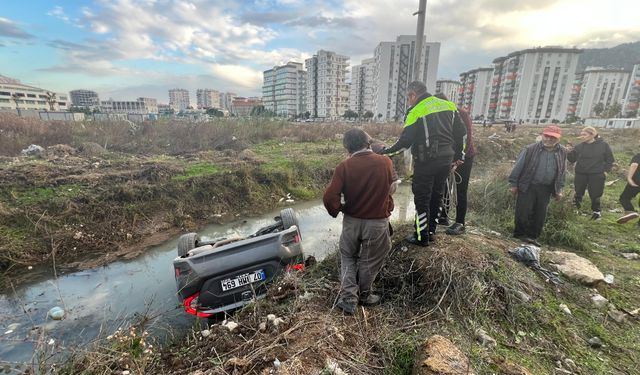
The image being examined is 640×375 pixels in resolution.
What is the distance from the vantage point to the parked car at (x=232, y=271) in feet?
9.66

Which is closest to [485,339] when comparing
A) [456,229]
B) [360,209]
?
[360,209]

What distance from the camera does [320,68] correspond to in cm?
7644

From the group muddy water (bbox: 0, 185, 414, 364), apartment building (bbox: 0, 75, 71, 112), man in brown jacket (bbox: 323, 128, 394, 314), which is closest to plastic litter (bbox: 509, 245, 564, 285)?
man in brown jacket (bbox: 323, 128, 394, 314)

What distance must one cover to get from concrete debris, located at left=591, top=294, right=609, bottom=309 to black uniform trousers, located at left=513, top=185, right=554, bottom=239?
1380mm

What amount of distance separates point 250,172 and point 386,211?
22.0 feet

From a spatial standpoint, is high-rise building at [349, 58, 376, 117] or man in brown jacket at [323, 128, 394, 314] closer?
man in brown jacket at [323, 128, 394, 314]

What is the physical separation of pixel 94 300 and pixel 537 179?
19.9ft

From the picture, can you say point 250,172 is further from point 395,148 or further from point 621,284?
point 621,284

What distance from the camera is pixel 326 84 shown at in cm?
7588

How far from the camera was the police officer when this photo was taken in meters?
3.05

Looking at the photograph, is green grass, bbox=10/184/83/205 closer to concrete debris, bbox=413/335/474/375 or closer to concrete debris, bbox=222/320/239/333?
concrete debris, bbox=222/320/239/333

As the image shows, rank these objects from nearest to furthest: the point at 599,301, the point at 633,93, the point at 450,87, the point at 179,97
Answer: the point at 599,301 → the point at 633,93 → the point at 450,87 → the point at 179,97

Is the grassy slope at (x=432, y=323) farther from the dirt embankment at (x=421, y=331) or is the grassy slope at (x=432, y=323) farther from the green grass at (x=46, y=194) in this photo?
the green grass at (x=46, y=194)

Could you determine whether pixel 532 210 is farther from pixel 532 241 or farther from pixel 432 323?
pixel 432 323
